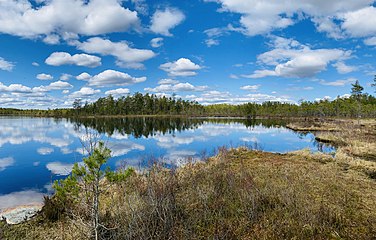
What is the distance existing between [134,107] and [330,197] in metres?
131

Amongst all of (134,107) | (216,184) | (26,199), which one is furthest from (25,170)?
(134,107)

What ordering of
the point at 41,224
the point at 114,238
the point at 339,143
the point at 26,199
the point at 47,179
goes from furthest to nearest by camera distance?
the point at 339,143, the point at 47,179, the point at 26,199, the point at 41,224, the point at 114,238

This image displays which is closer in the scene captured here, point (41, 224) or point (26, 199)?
point (41, 224)

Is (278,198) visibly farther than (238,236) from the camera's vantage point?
Yes

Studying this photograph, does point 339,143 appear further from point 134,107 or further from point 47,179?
point 134,107

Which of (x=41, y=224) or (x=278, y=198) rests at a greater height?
(x=278, y=198)

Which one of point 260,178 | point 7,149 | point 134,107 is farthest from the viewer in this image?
point 134,107

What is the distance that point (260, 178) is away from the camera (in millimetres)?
12312

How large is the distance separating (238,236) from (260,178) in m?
5.81

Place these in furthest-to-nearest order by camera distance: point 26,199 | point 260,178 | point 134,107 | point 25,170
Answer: point 134,107 → point 25,170 → point 26,199 → point 260,178

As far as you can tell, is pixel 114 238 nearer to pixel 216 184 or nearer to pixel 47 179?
pixel 216 184

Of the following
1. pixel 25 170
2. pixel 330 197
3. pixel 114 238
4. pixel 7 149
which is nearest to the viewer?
pixel 114 238

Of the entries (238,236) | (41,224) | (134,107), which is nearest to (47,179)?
(41,224)

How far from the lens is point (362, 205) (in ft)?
29.6
